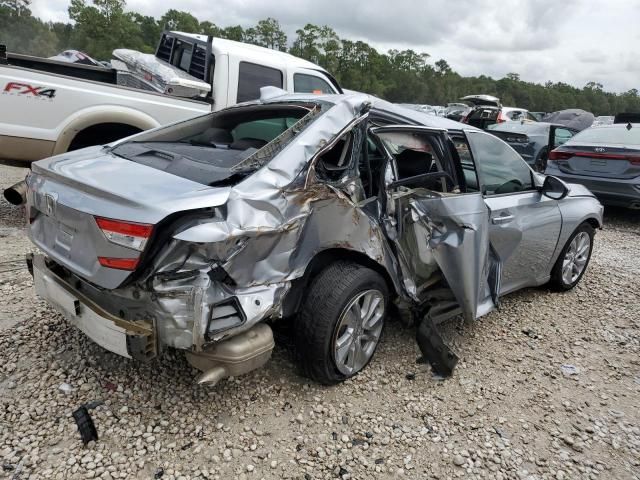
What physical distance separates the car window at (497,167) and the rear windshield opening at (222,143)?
54.6 inches

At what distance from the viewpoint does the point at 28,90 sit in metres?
4.66

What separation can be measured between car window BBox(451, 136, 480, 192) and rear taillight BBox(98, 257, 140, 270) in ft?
7.67

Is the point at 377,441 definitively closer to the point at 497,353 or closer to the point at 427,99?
the point at 497,353

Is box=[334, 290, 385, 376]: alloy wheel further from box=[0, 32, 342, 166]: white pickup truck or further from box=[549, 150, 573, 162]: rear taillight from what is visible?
box=[549, 150, 573, 162]: rear taillight

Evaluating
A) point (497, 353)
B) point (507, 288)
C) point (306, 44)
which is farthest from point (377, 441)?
point (306, 44)

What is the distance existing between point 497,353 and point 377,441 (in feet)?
4.68

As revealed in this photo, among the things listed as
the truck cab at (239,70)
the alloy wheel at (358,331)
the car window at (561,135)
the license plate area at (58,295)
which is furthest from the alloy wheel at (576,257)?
the car window at (561,135)

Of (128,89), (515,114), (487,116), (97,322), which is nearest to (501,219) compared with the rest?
(97,322)

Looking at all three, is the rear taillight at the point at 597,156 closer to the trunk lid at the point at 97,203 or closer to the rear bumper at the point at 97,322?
the trunk lid at the point at 97,203

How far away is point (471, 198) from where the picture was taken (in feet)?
10.4

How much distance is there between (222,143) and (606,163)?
6.43 meters

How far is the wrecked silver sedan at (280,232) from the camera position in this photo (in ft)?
7.07

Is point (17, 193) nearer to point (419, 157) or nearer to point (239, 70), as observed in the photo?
point (419, 157)

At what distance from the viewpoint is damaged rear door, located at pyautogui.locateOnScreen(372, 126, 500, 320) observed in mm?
2990
